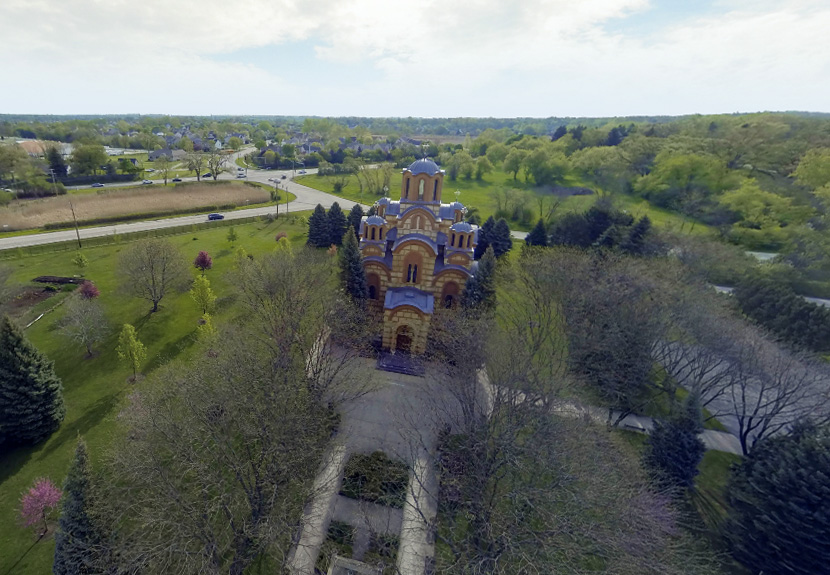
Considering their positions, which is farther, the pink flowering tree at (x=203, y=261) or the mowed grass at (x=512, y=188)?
the mowed grass at (x=512, y=188)

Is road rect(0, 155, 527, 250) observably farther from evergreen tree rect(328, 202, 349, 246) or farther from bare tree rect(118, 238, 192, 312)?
bare tree rect(118, 238, 192, 312)

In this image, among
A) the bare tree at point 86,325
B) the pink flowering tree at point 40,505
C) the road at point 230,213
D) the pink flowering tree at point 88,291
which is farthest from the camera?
the road at point 230,213

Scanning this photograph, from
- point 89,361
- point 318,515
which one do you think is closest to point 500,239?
point 318,515

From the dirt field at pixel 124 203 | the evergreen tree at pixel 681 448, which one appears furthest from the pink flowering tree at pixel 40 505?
the dirt field at pixel 124 203

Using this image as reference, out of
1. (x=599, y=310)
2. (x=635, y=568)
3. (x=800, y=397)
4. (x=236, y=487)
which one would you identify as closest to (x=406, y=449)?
(x=236, y=487)

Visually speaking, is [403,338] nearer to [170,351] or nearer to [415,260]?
[415,260]

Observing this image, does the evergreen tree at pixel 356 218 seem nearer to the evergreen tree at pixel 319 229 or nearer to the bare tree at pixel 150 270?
the evergreen tree at pixel 319 229

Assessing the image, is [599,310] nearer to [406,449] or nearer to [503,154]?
[406,449]
